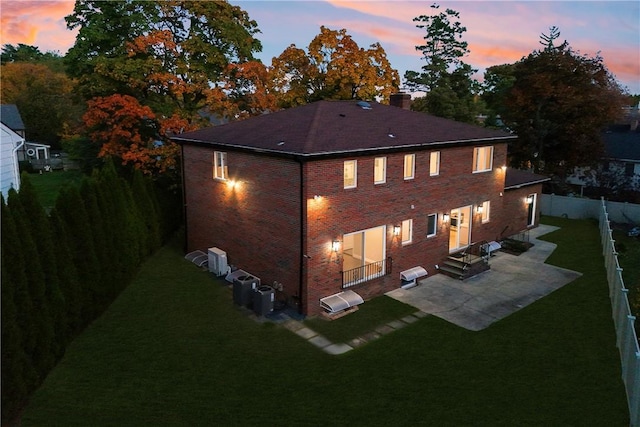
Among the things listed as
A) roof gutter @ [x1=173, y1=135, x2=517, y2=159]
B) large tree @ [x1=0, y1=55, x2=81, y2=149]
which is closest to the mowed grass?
roof gutter @ [x1=173, y1=135, x2=517, y2=159]

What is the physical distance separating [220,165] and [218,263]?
4.08 meters

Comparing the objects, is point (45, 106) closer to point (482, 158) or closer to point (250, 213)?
point (250, 213)

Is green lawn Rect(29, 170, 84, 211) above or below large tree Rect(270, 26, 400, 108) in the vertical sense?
below

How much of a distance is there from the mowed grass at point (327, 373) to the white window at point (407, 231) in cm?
343

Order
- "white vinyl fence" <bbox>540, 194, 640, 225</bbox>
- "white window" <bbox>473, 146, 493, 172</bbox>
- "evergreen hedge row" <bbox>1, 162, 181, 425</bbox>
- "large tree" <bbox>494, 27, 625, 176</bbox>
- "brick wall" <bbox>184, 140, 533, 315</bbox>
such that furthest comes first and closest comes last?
"large tree" <bbox>494, 27, 625, 176</bbox> → "white vinyl fence" <bbox>540, 194, 640, 225</bbox> → "white window" <bbox>473, 146, 493, 172</bbox> → "brick wall" <bbox>184, 140, 533, 315</bbox> → "evergreen hedge row" <bbox>1, 162, 181, 425</bbox>

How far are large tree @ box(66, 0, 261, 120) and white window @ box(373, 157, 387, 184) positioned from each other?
12067mm

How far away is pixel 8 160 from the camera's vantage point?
19.5 m

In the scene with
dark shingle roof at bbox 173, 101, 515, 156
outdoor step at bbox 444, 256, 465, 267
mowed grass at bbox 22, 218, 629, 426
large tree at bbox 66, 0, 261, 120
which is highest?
large tree at bbox 66, 0, 261, 120

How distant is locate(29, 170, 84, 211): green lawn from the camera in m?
32.6

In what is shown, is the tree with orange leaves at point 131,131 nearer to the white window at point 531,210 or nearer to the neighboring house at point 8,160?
the neighboring house at point 8,160

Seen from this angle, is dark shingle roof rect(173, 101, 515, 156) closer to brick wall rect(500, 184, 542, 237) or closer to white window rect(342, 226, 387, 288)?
white window rect(342, 226, 387, 288)

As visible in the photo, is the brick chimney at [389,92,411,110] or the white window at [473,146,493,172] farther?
the brick chimney at [389,92,411,110]

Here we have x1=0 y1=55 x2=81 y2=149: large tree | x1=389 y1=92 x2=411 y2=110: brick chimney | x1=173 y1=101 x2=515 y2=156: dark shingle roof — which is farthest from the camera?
x1=0 y1=55 x2=81 y2=149: large tree

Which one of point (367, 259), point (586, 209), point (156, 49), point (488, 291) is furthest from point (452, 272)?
point (156, 49)
